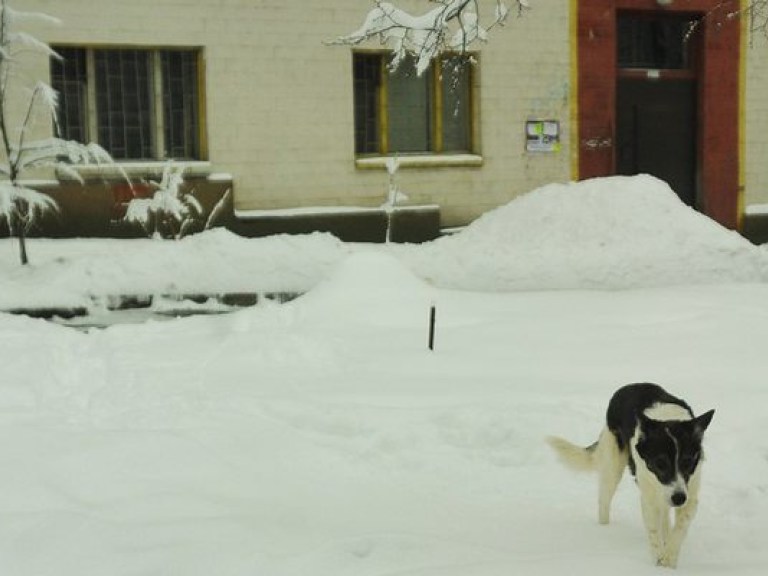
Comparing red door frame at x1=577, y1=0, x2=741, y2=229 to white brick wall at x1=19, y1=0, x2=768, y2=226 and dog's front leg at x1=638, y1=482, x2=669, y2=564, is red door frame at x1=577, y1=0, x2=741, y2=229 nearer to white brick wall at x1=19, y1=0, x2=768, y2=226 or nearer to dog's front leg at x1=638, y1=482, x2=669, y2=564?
white brick wall at x1=19, y1=0, x2=768, y2=226

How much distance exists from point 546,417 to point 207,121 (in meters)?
9.68

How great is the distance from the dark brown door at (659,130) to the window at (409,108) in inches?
117

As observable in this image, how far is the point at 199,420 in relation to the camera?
6.27 meters

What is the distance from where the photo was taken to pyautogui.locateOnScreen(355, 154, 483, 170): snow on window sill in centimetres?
1542

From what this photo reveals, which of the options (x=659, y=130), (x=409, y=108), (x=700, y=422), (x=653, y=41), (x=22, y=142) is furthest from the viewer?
(x=659, y=130)

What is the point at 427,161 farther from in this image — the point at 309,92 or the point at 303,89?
the point at 303,89

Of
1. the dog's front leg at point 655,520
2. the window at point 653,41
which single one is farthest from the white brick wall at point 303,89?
the dog's front leg at point 655,520

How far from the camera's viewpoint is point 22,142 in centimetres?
1298

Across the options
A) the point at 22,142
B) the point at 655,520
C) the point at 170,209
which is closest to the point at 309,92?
the point at 170,209

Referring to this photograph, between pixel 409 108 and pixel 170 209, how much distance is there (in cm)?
449

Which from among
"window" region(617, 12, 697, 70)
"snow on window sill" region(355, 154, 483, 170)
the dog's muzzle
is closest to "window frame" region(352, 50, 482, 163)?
"snow on window sill" region(355, 154, 483, 170)

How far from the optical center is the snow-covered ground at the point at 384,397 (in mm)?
4223

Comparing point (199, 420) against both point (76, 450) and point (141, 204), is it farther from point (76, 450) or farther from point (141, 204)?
point (141, 204)

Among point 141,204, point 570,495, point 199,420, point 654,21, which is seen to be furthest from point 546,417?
point 654,21
